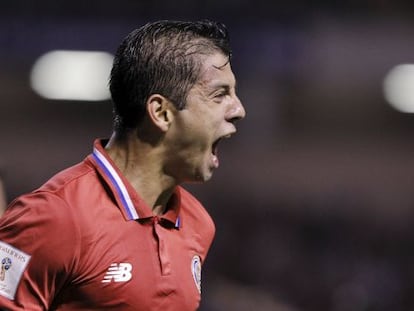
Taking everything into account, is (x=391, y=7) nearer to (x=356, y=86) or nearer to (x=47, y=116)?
(x=356, y=86)

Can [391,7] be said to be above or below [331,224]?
above

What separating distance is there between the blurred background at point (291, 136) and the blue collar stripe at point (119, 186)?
289cm

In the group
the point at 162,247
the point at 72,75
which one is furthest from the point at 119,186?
the point at 72,75

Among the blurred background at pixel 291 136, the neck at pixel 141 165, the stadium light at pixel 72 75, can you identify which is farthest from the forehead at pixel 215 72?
the stadium light at pixel 72 75

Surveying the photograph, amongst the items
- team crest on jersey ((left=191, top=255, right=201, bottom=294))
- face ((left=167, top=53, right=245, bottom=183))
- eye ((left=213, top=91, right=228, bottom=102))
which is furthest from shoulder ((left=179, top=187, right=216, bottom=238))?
eye ((left=213, top=91, right=228, bottom=102))

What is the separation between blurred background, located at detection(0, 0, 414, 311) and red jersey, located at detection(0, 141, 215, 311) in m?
2.86

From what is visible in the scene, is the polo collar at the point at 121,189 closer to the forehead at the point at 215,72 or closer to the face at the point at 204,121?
the face at the point at 204,121

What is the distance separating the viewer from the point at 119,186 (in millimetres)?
1876

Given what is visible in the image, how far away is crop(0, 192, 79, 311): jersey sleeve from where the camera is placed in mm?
1707

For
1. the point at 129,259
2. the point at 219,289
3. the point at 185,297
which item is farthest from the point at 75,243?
A: the point at 219,289

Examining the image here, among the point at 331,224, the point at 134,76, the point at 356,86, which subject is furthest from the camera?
the point at 356,86

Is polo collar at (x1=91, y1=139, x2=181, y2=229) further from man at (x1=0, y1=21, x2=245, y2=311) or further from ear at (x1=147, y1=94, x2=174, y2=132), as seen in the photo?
ear at (x1=147, y1=94, x2=174, y2=132)

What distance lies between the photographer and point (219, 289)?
4609 millimetres

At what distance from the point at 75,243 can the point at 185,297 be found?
29cm
